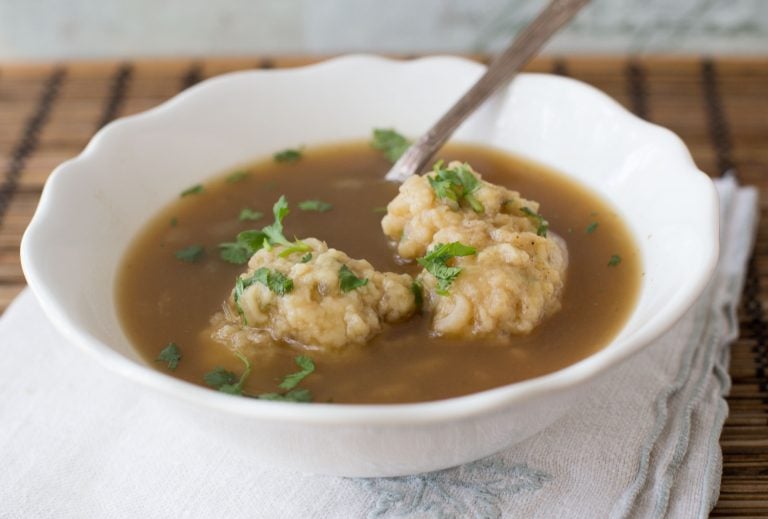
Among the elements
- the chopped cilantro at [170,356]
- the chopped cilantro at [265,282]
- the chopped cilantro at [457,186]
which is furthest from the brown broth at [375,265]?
the chopped cilantro at [457,186]

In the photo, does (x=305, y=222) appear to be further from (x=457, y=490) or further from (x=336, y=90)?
(x=457, y=490)

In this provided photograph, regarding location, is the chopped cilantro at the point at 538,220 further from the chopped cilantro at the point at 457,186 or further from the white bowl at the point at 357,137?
the white bowl at the point at 357,137

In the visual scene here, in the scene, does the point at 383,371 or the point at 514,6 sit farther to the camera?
the point at 514,6

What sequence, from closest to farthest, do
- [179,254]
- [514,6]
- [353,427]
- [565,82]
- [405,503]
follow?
1. [353,427]
2. [405,503]
3. [179,254]
4. [565,82]
5. [514,6]

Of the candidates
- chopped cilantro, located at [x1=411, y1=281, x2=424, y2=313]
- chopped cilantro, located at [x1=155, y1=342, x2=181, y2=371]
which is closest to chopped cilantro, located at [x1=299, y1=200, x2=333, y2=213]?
chopped cilantro, located at [x1=411, y1=281, x2=424, y2=313]

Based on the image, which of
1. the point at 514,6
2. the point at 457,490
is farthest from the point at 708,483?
the point at 514,6

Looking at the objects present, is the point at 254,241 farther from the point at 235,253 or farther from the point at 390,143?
the point at 390,143

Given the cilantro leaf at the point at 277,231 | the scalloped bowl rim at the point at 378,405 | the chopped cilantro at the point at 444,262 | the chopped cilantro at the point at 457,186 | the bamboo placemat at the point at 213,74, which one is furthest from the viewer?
the bamboo placemat at the point at 213,74
